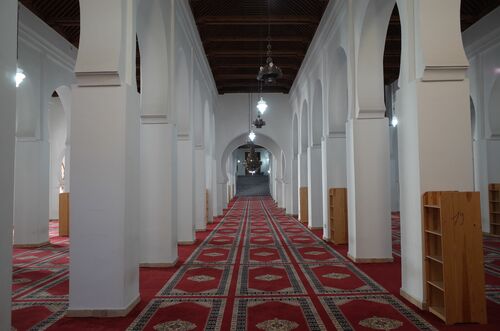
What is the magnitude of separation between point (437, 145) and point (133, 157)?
3332 millimetres

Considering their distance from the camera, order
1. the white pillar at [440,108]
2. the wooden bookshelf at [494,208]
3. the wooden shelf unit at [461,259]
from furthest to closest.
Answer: the wooden bookshelf at [494,208]
the white pillar at [440,108]
the wooden shelf unit at [461,259]

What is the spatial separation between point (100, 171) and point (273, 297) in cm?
243

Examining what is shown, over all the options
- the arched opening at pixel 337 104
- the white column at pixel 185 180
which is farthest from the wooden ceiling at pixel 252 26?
the white column at pixel 185 180

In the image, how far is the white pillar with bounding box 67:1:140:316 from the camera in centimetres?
427

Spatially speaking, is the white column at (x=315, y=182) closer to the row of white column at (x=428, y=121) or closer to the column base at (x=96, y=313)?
the row of white column at (x=428, y=121)

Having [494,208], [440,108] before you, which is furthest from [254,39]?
[440,108]

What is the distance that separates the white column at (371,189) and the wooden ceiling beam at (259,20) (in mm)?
4139

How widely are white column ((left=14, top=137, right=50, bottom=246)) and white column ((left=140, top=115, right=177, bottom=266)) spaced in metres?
4.06

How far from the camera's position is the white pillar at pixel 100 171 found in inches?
168

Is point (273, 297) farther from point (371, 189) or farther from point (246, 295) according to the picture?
point (371, 189)

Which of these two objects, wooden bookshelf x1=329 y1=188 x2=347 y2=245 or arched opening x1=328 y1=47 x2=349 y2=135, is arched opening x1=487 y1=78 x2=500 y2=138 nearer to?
arched opening x1=328 y1=47 x2=349 y2=135

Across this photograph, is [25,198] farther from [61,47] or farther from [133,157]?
[133,157]

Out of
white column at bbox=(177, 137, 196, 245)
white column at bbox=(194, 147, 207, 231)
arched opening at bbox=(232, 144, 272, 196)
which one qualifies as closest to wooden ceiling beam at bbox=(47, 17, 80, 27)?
white column at bbox=(177, 137, 196, 245)

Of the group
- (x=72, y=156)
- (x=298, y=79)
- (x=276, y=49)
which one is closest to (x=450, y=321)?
(x=72, y=156)
